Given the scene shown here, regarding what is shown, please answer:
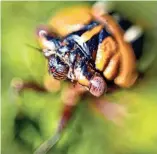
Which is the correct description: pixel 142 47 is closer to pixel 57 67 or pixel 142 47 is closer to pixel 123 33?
pixel 123 33

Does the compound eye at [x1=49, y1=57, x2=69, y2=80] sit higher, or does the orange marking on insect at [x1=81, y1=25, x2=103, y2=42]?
the orange marking on insect at [x1=81, y1=25, x2=103, y2=42]

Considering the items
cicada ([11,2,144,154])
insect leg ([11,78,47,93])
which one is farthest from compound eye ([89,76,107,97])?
insect leg ([11,78,47,93])

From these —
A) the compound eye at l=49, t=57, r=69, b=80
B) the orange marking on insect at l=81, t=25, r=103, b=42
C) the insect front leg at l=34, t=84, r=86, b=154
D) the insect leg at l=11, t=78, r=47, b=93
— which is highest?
the orange marking on insect at l=81, t=25, r=103, b=42

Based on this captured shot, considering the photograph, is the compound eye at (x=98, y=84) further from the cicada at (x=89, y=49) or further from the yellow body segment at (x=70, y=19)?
the yellow body segment at (x=70, y=19)

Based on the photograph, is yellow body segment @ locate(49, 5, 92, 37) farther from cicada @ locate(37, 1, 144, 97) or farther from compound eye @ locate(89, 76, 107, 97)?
compound eye @ locate(89, 76, 107, 97)

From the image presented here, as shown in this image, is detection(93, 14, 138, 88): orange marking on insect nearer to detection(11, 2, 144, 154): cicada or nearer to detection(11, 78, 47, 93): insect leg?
detection(11, 2, 144, 154): cicada

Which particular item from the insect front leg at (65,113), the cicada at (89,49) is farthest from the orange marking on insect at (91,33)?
the insect front leg at (65,113)
